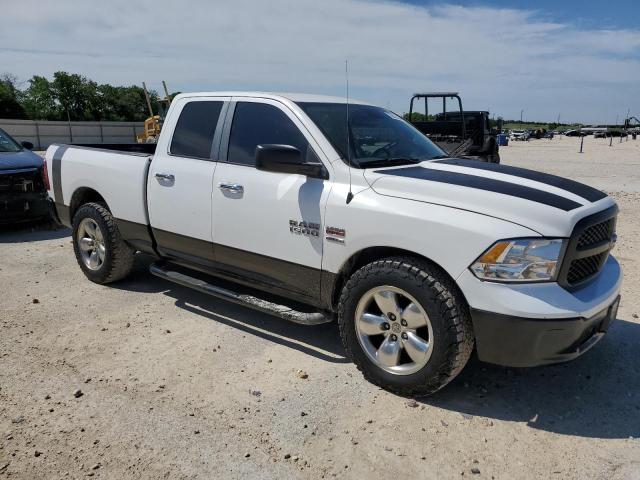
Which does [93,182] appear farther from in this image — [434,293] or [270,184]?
[434,293]

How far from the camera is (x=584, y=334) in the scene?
3.12m

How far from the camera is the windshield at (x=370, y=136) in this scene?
12.7 ft

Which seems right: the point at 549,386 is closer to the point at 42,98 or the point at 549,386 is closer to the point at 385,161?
the point at 385,161

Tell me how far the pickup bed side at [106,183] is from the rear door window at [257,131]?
107 cm

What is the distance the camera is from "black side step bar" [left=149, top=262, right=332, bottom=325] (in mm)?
3824

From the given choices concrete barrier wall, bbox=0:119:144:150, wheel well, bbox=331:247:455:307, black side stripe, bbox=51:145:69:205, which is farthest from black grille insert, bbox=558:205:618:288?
concrete barrier wall, bbox=0:119:144:150

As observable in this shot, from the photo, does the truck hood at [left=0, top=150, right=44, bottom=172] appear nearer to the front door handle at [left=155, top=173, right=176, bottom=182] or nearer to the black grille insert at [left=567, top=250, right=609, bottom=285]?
the front door handle at [left=155, top=173, right=176, bottom=182]

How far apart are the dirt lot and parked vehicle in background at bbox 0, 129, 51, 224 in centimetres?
366

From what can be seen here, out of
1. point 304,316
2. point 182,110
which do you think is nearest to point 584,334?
point 304,316

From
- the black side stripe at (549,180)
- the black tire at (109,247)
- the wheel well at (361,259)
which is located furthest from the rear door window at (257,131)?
the black tire at (109,247)

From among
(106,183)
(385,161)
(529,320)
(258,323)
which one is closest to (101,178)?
(106,183)

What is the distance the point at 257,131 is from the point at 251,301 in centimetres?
132

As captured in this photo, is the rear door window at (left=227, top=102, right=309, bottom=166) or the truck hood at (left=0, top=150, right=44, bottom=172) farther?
the truck hood at (left=0, top=150, right=44, bottom=172)

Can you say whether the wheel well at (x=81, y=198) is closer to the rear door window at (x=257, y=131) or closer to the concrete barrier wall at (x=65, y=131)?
the rear door window at (x=257, y=131)
